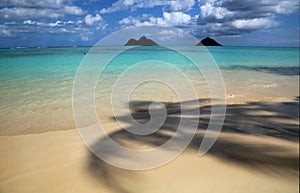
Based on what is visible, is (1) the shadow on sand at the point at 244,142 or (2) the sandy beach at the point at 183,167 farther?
(1) the shadow on sand at the point at 244,142

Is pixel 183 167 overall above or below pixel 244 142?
below

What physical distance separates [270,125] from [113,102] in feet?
13.0

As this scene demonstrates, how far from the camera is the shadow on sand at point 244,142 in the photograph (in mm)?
2359

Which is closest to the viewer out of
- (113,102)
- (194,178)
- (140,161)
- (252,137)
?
(194,178)

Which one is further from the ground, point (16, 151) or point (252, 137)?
point (252, 137)

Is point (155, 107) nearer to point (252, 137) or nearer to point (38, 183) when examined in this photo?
point (252, 137)

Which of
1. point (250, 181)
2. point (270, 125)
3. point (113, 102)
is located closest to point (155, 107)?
point (113, 102)

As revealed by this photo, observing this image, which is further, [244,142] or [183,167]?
[244,142]

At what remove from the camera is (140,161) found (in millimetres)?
2898

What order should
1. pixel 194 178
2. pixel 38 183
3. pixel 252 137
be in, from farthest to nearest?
1. pixel 252 137
2. pixel 38 183
3. pixel 194 178

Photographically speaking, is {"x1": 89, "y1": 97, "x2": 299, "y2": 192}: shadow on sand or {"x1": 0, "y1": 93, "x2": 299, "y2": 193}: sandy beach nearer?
{"x1": 0, "y1": 93, "x2": 299, "y2": 193}: sandy beach

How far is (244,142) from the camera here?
118 inches

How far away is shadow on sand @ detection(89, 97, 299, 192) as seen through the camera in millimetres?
2359

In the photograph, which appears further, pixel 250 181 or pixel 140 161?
pixel 140 161
